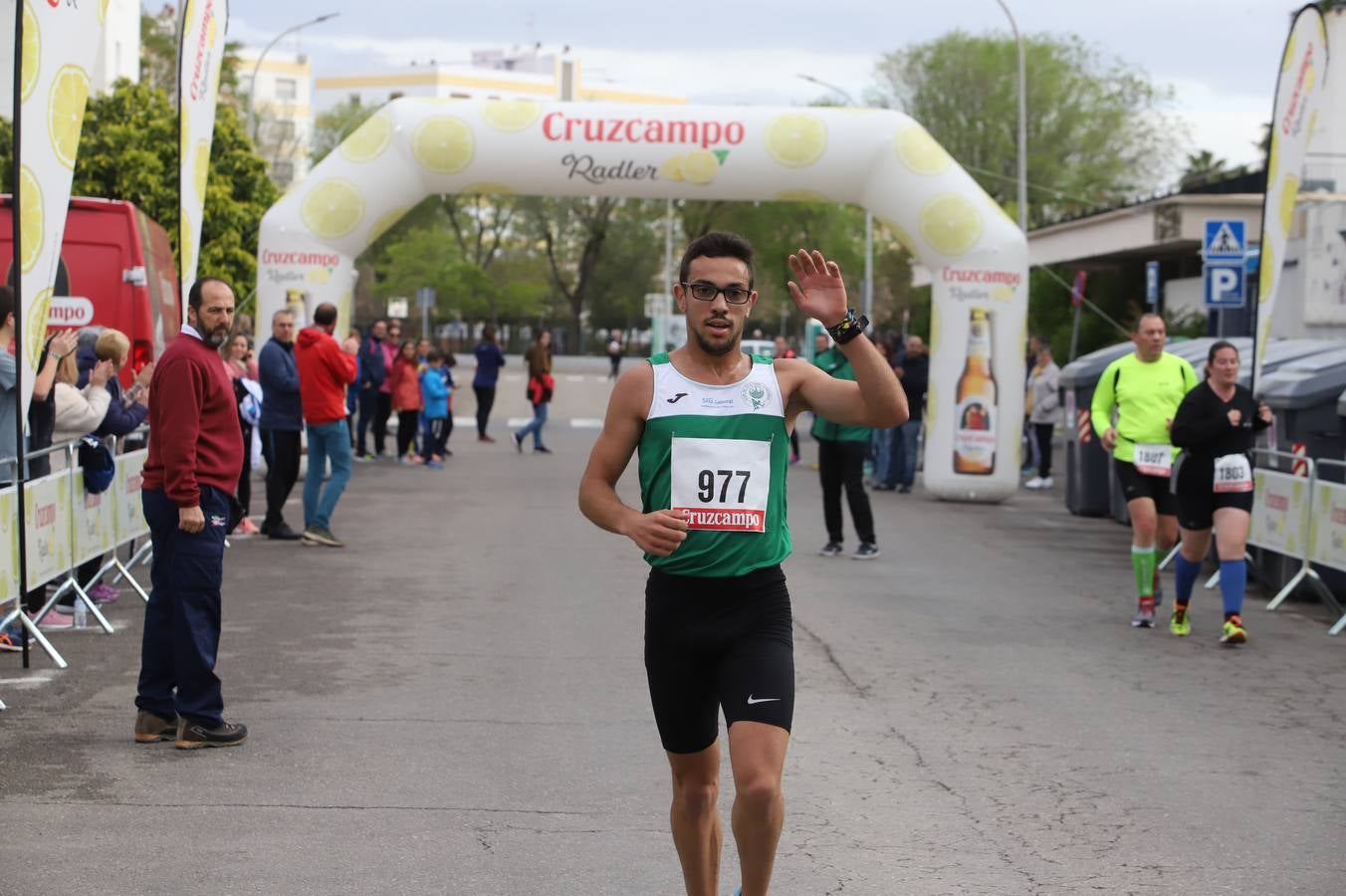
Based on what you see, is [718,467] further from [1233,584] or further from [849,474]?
[849,474]

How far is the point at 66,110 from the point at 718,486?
17.6 ft

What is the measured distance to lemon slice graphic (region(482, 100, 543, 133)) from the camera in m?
20.9

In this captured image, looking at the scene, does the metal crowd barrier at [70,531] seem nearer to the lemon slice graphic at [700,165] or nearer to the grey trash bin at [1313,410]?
the grey trash bin at [1313,410]

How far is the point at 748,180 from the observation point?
21062 millimetres

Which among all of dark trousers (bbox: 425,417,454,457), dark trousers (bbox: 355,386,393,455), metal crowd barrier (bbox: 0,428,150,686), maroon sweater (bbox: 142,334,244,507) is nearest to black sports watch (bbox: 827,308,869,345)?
maroon sweater (bbox: 142,334,244,507)

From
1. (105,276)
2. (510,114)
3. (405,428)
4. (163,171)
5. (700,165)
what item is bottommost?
(405,428)

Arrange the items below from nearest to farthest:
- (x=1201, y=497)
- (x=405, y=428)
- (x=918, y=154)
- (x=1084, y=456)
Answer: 1. (x=1201, y=497)
2. (x=1084, y=456)
3. (x=918, y=154)
4. (x=405, y=428)

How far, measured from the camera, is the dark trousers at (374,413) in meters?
25.6

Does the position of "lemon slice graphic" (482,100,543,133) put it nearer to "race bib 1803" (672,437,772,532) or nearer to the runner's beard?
the runner's beard

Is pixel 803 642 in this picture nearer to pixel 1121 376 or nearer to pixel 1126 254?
pixel 1121 376

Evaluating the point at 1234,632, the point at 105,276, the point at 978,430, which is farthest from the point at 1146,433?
the point at 978,430

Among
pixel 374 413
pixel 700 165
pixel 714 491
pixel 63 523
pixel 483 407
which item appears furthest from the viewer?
pixel 483 407

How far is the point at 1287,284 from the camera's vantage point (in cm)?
2666

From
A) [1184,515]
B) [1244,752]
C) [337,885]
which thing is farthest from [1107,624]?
[337,885]
